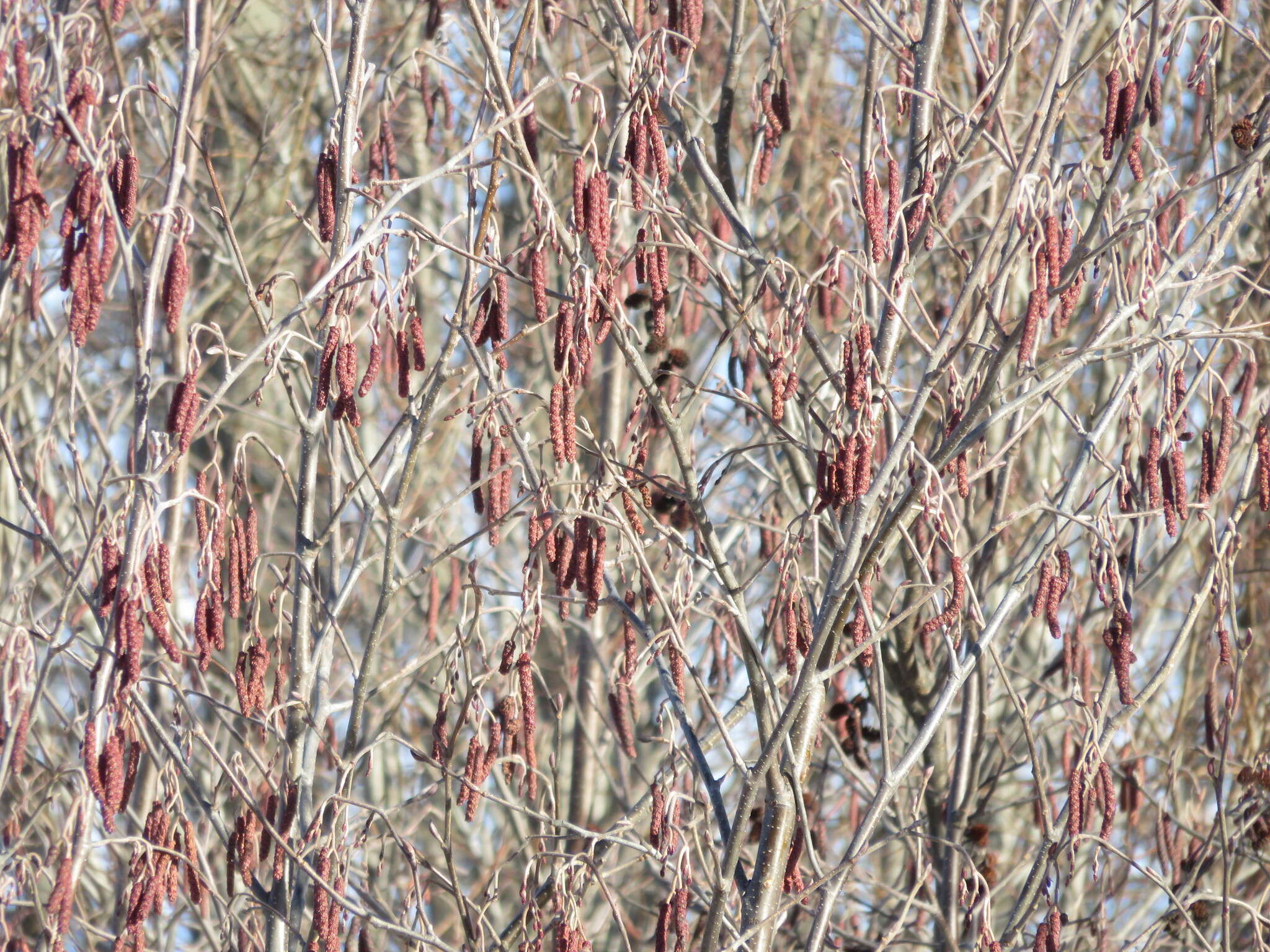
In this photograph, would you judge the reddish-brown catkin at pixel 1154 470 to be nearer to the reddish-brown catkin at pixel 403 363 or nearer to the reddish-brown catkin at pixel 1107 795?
the reddish-brown catkin at pixel 1107 795

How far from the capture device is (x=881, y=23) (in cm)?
332

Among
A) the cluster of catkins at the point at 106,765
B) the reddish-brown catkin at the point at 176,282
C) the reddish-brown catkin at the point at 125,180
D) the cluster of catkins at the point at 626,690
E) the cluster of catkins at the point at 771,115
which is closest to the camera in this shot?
the cluster of catkins at the point at 106,765

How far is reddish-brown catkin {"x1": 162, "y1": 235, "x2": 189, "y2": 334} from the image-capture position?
8.23 ft

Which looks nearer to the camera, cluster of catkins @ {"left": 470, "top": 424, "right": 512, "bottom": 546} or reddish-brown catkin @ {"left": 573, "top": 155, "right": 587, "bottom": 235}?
reddish-brown catkin @ {"left": 573, "top": 155, "right": 587, "bottom": 235}

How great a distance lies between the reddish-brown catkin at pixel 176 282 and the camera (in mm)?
2510

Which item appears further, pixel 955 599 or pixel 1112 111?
pixel 955 599

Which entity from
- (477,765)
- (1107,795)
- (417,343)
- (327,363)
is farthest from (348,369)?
(1107,795)

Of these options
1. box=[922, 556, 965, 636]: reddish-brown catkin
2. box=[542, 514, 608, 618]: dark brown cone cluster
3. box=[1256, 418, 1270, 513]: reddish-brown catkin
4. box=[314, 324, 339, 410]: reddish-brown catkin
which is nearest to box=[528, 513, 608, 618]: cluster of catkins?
box=[542, 514, 608, 618]: dark brown cone cluster

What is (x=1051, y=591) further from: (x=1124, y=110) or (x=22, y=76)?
(x=22, y=76)

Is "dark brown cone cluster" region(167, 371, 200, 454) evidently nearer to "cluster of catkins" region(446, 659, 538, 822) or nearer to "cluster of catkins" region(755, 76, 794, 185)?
"cluster of catkins" region(446, 659, 538, 822)

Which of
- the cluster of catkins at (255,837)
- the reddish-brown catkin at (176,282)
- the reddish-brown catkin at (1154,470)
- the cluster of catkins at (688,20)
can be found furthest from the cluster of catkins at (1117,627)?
the reddish-brown catkin at (176,282)

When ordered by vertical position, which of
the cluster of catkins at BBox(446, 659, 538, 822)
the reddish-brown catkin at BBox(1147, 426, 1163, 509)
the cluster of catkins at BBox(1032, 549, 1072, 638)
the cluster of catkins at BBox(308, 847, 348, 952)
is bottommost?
the cluster of catkins at BBox(308, 847, 348, 952)

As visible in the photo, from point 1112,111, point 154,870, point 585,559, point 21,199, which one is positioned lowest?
point 154,870

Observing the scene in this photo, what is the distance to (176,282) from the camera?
2551 millimetres
